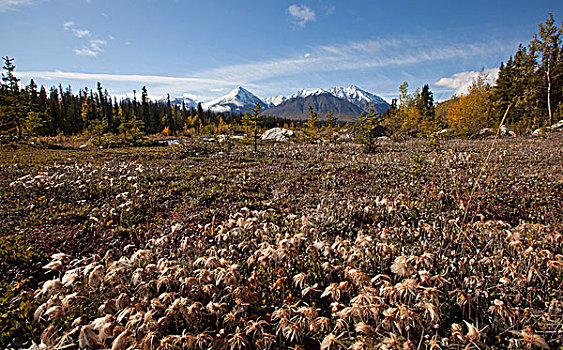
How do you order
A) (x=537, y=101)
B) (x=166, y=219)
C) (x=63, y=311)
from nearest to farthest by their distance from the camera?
(x=63, y=311) < (x=166, y=219) < (x=537, y=101)

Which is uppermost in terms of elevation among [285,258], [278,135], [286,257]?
[278,135]

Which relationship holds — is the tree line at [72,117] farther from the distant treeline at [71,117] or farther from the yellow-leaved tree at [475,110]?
the yellow-leaved tree at [475,110]

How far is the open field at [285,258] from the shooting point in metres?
2.67

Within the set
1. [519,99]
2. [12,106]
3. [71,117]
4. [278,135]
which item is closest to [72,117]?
[71,117]

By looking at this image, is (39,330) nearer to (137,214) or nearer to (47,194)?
(137,214)

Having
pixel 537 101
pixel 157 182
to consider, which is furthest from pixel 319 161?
pixel 537 101

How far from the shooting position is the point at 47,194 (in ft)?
26.7

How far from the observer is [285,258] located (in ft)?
13.4

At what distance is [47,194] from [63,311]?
7590mm

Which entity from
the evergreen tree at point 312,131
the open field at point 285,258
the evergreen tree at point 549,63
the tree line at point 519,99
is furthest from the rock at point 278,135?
the evergreen tree at point 549,63

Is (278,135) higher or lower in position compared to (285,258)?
higher

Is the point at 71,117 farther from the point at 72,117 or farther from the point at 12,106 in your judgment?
the point at 12,106

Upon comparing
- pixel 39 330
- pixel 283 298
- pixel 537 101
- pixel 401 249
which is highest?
pixel 537 101

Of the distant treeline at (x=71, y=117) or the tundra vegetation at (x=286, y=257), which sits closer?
the tundra vegetation at (x=286, y=257)
